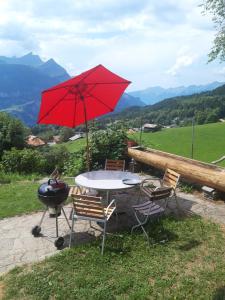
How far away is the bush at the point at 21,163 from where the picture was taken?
493 inches

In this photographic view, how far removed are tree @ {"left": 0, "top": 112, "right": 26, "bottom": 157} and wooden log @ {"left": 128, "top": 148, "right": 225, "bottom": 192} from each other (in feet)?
26.1

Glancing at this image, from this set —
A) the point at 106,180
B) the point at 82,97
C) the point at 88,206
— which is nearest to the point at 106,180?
the point at 106,180

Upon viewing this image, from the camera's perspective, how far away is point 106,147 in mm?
11023

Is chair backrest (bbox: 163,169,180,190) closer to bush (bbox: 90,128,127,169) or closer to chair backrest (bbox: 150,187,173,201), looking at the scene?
chair backrest (bbox: 150,187,173,201)

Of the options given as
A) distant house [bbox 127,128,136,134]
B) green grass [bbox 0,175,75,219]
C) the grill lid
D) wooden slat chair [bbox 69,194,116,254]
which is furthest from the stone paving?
distant house [bbox 127,128,136,134]

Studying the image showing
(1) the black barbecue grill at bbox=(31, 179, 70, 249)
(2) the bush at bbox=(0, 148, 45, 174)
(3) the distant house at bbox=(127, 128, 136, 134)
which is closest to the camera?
(1) the black barbecue grill at bbox=(31, 179, 70, 249)

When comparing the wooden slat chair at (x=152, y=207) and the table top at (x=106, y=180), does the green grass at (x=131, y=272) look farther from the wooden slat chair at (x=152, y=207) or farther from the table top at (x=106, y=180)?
the table top at (x=106, y=180)

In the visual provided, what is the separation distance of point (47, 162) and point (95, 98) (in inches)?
253

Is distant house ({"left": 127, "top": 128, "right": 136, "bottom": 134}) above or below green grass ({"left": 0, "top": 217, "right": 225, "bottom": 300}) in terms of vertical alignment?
above

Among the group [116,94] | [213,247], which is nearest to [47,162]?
[116,94]

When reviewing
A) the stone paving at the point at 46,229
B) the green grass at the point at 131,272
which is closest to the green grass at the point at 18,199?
the stone paving at the point at 46,229

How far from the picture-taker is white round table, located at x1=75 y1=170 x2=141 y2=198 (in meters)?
6.48

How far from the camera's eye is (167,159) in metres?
9.09

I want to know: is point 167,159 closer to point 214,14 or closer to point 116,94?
point 116,94
